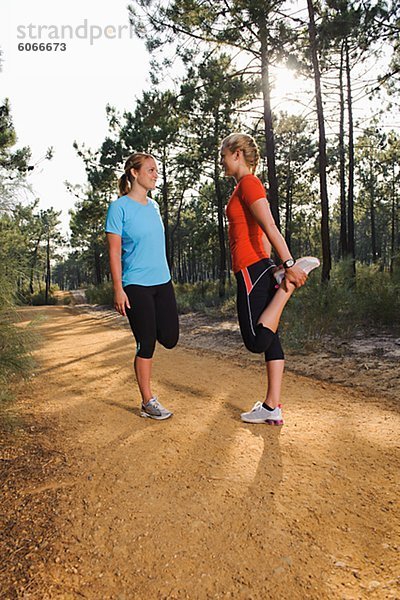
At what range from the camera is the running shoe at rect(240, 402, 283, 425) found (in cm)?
329

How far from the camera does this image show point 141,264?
333cm

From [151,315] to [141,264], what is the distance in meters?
0.42

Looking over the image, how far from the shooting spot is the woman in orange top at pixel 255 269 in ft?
10.1

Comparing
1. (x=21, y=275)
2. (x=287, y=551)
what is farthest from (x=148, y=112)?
(x=287, y=551)

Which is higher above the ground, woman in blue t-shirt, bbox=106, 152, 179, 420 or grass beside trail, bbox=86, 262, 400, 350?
woman in blue t-shirt, bbox=106, 152, 179, 420

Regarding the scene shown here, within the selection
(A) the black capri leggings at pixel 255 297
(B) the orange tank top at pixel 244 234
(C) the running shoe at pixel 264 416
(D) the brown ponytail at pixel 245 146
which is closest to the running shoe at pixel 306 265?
(A) the black capri leggings at pixel 255 297

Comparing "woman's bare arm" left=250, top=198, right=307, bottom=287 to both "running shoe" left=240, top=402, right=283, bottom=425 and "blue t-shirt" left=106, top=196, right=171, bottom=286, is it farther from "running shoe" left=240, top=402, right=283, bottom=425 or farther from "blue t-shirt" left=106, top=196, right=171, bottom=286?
"running shoe" left=240, top=402, right=283, bottom=425

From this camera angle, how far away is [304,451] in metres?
2.83

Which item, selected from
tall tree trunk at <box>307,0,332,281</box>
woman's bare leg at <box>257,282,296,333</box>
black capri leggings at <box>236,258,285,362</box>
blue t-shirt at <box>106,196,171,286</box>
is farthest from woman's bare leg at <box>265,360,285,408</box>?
tall tree trunk at <box>307,0,332,281</box>

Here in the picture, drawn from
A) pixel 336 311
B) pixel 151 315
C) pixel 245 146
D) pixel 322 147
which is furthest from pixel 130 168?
pixel 322 147

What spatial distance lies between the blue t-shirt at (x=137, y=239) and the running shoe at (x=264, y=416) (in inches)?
51.4

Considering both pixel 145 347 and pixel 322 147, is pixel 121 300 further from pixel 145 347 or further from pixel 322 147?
pixel 322 147

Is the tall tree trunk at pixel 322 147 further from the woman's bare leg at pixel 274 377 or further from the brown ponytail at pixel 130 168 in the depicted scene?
the brown ponytail at pixel 130 168

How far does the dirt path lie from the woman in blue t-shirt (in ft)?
2.23
